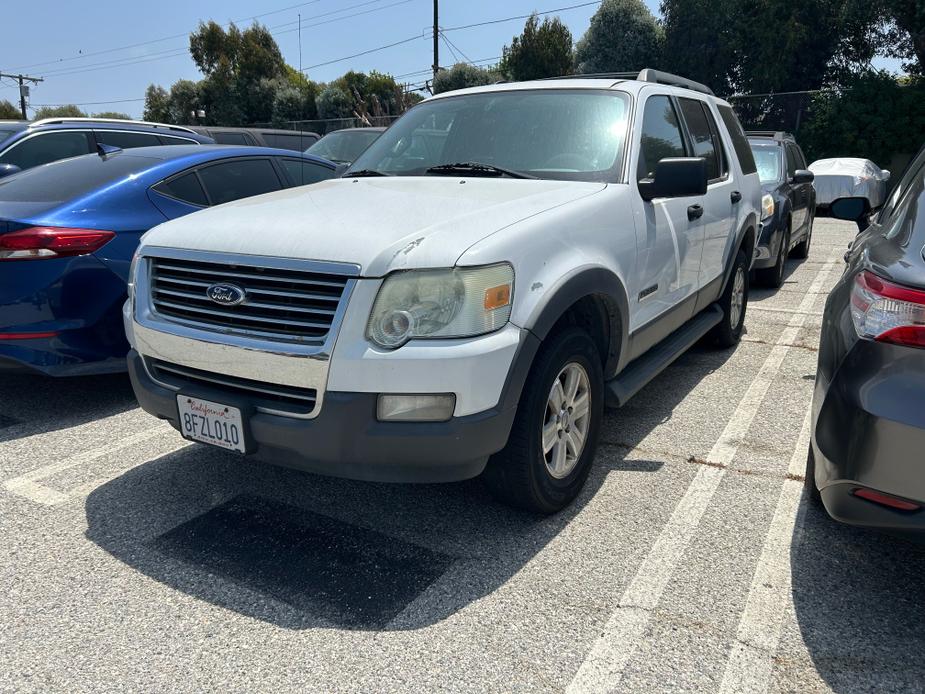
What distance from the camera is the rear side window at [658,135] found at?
12.8ft

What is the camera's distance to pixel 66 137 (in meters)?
8.46

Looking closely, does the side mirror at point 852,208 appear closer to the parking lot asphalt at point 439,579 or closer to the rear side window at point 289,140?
the parking lot asphalt at point 439,579

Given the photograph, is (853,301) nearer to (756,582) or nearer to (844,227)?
(756,582)

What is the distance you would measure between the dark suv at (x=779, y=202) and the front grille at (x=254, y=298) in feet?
19.7

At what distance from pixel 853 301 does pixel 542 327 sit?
3.45 ft

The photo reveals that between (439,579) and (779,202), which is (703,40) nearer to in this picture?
(779,202)

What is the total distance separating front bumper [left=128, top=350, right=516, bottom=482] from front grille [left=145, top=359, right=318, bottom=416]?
0.04 meters

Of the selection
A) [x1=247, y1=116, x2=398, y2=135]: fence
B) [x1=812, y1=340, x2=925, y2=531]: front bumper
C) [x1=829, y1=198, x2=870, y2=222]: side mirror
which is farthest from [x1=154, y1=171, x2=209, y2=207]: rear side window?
[x1=247, y1=116, x2=398, y2=135]: fence

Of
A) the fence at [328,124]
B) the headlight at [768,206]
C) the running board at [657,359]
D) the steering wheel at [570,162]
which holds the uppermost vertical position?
the fence at [328,124]

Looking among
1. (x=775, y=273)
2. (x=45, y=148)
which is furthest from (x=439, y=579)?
(x=45, y=148)

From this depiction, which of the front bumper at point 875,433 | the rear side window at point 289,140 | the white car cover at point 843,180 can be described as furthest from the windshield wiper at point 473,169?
the white car cover at point 843,180

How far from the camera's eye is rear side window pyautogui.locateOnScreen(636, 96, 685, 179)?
12.8 ft

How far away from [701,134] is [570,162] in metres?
1.75

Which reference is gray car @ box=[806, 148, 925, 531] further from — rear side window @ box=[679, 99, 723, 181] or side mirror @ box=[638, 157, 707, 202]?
rear side window @ box=[679, 99, 723, 181]
